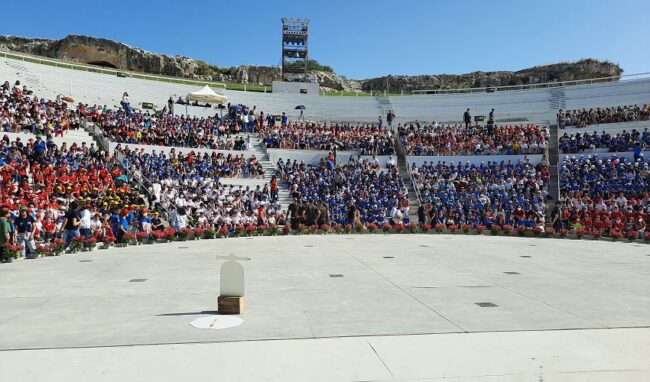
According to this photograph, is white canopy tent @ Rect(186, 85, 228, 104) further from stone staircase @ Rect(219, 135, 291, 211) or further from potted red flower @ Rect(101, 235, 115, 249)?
potted red flower @ Rect(101, 235, 115, 249)

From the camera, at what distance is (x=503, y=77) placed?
198ft

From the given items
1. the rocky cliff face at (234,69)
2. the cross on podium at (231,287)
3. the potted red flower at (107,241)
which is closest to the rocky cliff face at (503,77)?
the rocky cliff face at (234,69)

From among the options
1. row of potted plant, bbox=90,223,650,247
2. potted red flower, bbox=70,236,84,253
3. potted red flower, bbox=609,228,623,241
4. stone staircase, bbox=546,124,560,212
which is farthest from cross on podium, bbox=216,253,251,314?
stone staircase, bbox=546,124,560,212

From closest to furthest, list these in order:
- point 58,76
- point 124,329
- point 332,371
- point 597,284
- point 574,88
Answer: point 332,371 → point 124,329 → point 597,284 → point 58,76 → point 574,88

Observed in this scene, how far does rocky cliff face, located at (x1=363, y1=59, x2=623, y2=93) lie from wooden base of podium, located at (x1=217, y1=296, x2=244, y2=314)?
58.8 metres

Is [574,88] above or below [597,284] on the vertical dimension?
above

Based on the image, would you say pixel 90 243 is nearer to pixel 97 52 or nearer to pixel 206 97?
pixel 206 97

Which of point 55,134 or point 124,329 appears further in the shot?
point 55,134

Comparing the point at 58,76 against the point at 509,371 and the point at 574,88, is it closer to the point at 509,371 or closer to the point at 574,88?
the point at 509,371

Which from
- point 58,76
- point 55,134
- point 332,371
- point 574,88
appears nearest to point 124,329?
point 332,371

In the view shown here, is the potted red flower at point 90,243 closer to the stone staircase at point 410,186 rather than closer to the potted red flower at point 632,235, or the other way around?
the stone staircase at point 410,186

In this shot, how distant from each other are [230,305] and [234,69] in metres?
63.4

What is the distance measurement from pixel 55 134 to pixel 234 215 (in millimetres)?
12398

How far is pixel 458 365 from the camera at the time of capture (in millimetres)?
4953
